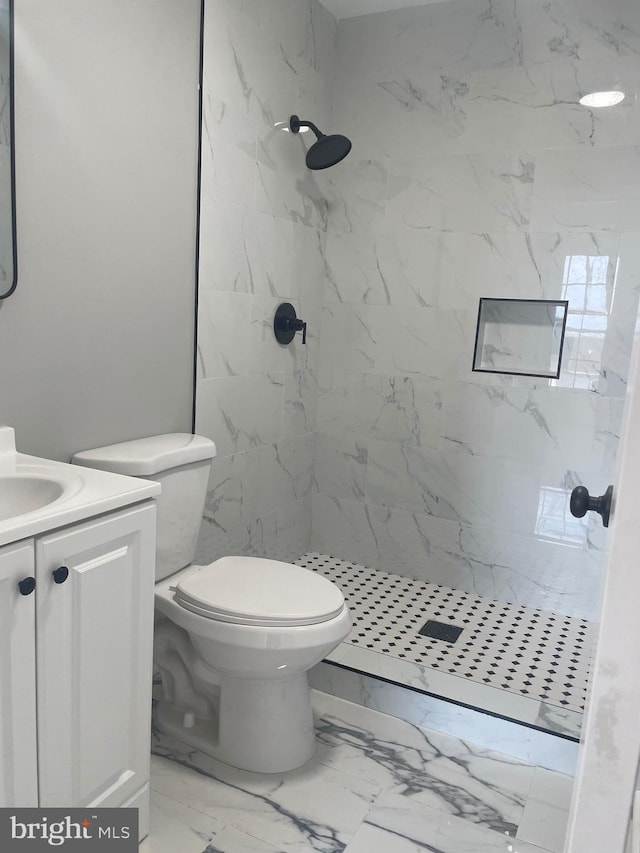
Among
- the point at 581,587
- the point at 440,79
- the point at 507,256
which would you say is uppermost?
the point at 440,79

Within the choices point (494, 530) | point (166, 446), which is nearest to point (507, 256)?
point (494, 530)

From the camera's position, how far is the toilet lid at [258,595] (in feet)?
5.62

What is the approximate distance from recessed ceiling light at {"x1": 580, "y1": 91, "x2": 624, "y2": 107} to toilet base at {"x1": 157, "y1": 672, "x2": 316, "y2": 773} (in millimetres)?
2157

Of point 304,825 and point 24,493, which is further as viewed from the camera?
point 304,825

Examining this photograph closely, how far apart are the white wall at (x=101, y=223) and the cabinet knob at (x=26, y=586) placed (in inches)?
22.9

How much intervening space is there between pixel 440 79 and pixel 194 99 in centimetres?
108

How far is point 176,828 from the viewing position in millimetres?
1649

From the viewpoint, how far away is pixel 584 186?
2.50 meters

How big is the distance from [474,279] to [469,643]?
1373 millimetres

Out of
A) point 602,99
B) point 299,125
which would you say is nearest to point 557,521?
point 602,99

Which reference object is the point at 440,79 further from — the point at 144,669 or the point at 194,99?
the point at 144,669

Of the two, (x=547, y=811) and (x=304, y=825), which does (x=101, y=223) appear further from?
(x=547, y=811)

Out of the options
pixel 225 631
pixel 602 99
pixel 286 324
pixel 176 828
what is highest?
pixel 602 99

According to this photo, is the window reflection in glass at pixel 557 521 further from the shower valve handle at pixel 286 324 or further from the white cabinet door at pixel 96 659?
the white cabinet door at pixel 96 659
